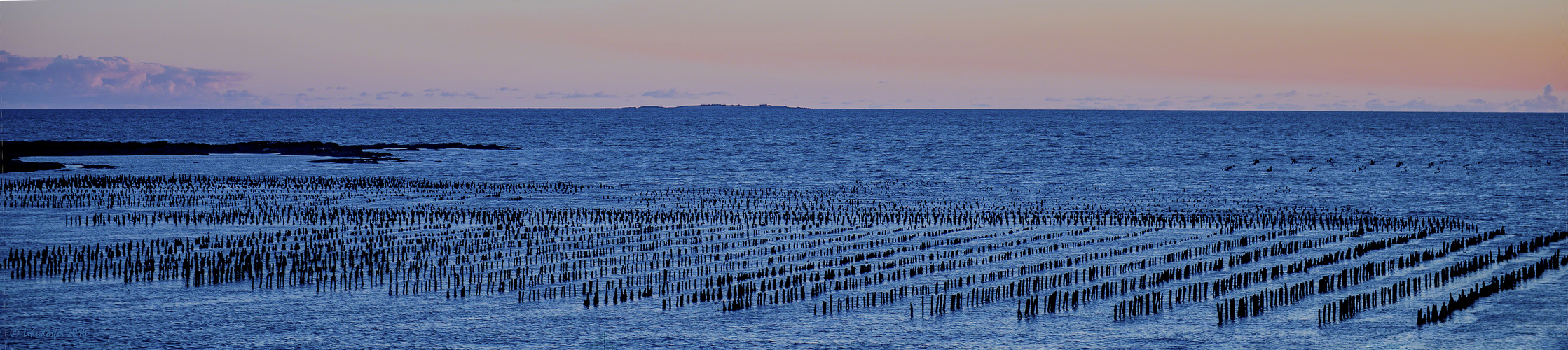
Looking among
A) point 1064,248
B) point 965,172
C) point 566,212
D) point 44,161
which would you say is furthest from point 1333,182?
point 44,161

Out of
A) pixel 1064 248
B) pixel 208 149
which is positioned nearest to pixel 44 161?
pixel 208 149

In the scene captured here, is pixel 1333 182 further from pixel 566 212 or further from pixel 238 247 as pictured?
pixel 238 247

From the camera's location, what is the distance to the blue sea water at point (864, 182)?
23625mm

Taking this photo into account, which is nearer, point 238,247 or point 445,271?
point 445,271

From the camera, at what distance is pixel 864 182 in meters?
78.3

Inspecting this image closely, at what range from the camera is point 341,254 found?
Answer: 111 feet

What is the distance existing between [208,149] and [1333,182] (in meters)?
92.6

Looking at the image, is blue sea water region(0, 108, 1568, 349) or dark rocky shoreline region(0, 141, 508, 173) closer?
blue sea water region(0, 108, 1568, 349)

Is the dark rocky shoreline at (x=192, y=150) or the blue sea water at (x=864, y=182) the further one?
the dark rocky shoreline at (x=192, y=150)

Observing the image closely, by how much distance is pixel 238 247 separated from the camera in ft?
115

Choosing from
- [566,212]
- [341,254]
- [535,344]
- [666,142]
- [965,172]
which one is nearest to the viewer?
[535,344]

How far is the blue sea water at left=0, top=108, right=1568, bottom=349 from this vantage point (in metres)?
23.6

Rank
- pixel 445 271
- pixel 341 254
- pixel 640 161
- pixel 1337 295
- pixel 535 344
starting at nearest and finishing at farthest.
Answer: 1. pixel 535 344
2. pixel 1337 295
3. pixel 445 271
4. pixel 341 254
5. pixel 640 161

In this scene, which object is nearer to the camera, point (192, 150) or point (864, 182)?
point (864, 182)
